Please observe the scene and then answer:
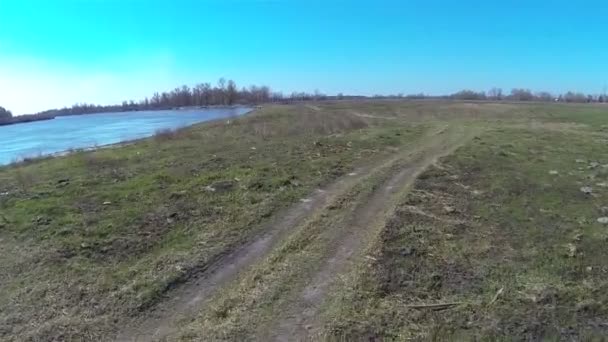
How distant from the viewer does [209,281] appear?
286 inches

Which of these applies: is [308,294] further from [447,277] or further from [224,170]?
[224,170]

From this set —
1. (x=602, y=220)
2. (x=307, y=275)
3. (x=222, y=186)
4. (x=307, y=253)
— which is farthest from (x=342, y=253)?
(x=602, y=220)

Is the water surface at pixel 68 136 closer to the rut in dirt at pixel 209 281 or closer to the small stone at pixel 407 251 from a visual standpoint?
the rut in dirt at pixel 209 281

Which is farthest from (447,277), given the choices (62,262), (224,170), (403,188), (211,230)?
(224,170)

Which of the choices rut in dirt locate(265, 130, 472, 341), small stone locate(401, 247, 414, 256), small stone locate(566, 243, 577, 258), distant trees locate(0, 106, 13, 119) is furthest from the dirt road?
distant trees locate(0, 106, 13, 119)

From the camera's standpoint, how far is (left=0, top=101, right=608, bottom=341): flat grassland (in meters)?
6.04

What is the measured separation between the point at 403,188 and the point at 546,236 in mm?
4323

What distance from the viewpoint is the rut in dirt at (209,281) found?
593 centimetres

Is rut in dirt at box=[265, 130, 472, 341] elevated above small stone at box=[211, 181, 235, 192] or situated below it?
below

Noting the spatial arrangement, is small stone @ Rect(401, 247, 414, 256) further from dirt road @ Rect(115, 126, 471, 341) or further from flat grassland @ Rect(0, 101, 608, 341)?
dirt road @ Rect(115, 126, 471, 341)

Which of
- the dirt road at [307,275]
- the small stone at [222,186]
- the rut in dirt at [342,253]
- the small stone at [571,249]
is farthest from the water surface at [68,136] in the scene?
the small stone at [571,249]

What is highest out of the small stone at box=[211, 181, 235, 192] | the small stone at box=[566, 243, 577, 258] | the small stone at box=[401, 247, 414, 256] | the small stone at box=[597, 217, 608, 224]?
→ the small stone at box=[211, 181, 235, 192]

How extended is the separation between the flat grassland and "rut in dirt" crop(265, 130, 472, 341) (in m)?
0.03

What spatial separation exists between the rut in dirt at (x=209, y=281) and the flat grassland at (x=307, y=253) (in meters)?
0.03
